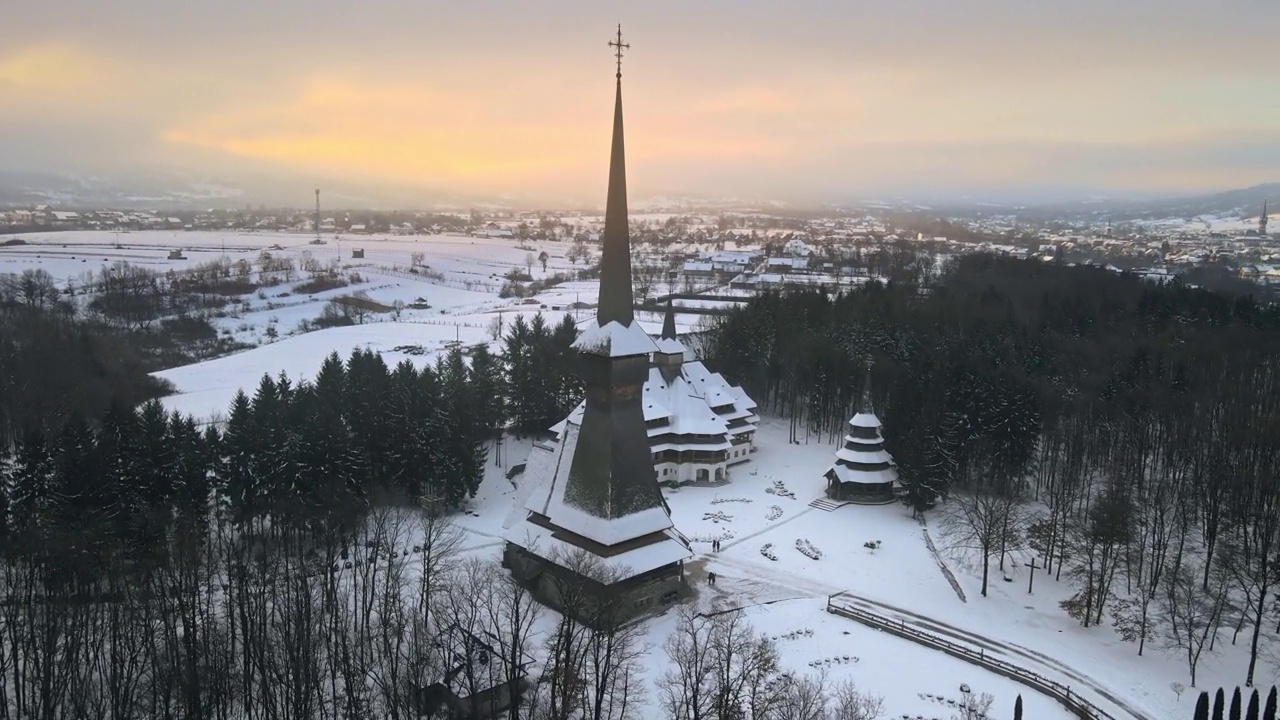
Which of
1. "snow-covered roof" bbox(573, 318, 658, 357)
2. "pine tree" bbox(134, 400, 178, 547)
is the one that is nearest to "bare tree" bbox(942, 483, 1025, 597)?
"snow-covered roof" bbox(573, 318, 658, 357)

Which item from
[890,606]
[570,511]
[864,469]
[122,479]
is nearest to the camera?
[570,511]

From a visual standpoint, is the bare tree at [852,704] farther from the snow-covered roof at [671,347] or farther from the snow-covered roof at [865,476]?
the snow-covered roof at [671,347]

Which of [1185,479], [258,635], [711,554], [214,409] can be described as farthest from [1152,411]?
[214,409]

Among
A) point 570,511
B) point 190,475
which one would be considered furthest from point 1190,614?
point 190,475

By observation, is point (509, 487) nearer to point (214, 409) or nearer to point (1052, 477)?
point (214, 409)

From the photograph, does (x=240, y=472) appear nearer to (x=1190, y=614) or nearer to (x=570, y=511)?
(x=570, y=511)

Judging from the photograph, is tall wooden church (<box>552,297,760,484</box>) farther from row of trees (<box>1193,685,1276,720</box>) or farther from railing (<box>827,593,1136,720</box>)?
row of trees (<box>1193,685,1276,720</box>)
